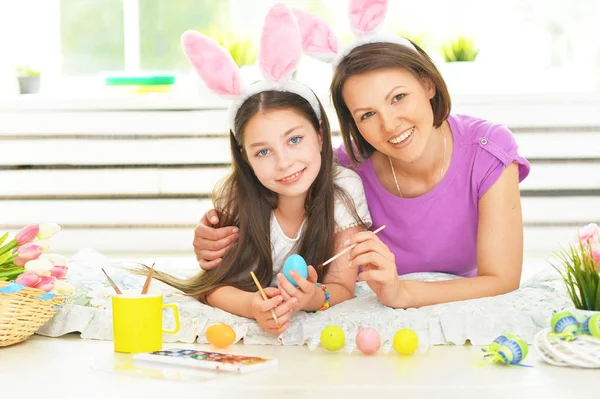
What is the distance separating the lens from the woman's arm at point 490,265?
2029 millimetres

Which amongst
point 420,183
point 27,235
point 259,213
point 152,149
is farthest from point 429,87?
point 152,149

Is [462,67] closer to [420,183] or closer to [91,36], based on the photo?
[91,36]

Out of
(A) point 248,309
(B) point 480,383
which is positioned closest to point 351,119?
(A) point 248,309

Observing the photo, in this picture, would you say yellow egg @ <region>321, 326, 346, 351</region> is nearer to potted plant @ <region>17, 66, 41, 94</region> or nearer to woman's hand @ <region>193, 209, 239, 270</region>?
woman's hand @ <region>193, 209, 239, 270</region>

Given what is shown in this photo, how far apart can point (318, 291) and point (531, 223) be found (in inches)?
89.6

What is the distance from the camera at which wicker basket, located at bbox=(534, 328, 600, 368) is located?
165 centimetres

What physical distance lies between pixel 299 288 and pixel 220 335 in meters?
0.19

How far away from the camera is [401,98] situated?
82.5 inches

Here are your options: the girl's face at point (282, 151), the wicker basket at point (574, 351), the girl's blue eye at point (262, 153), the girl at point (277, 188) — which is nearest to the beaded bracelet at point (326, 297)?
the girl at point (277, 188)

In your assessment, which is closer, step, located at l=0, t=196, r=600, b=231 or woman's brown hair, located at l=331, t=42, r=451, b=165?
woman's brown hair, located at l=331, t=42, r=451, b=165

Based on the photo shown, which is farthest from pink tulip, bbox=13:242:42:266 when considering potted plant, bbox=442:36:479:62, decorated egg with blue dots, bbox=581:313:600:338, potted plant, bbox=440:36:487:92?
potted plant, bbox=442:36:479:62

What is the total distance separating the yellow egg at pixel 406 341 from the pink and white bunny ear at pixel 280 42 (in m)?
0.64

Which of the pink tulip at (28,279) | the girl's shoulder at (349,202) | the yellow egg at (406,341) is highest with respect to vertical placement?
the girl's shoulder at (349,202)

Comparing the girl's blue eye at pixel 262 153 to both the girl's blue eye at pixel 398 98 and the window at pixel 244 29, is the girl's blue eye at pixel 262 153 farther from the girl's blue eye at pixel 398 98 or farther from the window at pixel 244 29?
the window at pixel 244 29
